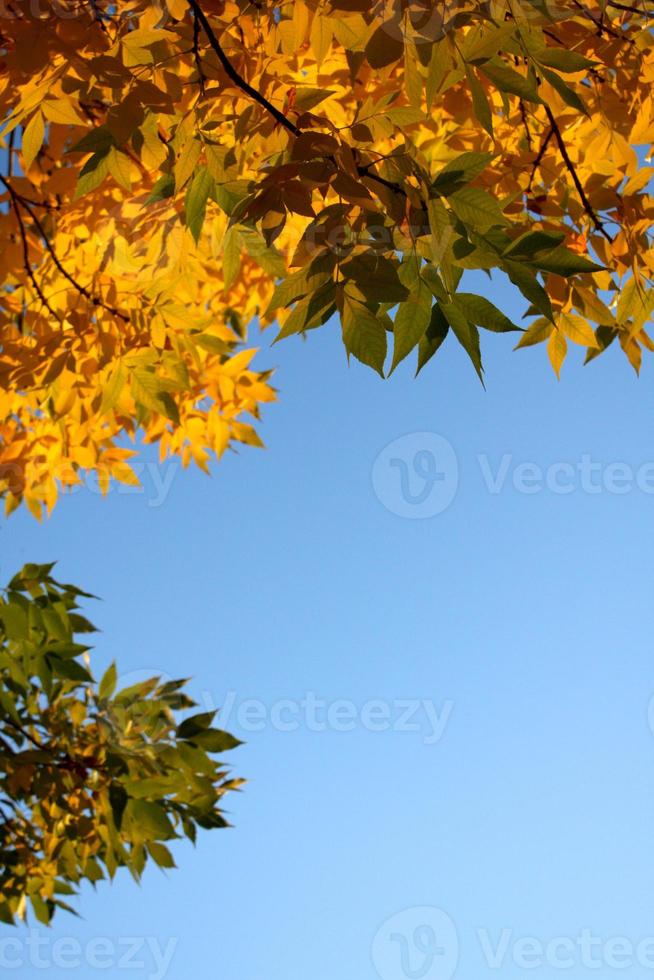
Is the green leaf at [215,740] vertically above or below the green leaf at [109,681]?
below

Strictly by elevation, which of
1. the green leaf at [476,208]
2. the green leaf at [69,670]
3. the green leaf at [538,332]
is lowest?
the green leaf at [69,670]

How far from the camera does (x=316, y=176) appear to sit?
73.4 inches

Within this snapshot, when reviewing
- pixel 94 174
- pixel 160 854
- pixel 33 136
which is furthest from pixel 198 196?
pixel 160 854

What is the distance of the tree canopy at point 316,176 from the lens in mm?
1829

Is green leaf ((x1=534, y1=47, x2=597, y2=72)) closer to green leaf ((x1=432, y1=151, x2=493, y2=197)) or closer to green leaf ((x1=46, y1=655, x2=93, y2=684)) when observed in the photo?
green leaf ((x1=432, y1=151, x2=493, y2=197))

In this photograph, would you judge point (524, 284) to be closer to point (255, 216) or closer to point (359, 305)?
point (359, 305)

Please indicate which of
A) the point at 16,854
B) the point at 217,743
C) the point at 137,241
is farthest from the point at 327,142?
the point at 16,854

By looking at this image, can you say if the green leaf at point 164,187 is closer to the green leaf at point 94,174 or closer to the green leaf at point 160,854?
the green leaf at point 94,174

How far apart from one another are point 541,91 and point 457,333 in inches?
37.7

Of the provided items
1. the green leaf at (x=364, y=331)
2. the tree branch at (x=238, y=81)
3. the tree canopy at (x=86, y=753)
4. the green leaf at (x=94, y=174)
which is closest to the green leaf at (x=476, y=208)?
the green leaf at (x=364, y=331)

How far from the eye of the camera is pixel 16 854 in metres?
4.25

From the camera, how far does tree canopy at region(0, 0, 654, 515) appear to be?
6.00 ft

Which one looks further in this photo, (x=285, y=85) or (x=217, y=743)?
(x=217, y=743)

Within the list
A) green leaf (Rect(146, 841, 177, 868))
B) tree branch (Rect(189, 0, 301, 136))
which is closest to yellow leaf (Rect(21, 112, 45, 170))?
tree branch (Rect(189, 0, 301, 136))
